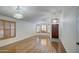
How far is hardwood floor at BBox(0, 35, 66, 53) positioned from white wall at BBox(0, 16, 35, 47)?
0.09 meters

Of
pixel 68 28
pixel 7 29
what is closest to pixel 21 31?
pixel 7 29

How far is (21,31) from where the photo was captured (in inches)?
89.4

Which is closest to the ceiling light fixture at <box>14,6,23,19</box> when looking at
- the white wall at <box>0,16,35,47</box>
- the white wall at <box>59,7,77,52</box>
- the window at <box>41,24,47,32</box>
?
the white wall at <box>0,16,35,47</box>

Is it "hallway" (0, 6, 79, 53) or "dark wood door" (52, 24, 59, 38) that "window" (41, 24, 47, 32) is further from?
"dark wood door" (52, 24, 59, 38)

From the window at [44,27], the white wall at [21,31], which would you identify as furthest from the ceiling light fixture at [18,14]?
the window at [44,27]

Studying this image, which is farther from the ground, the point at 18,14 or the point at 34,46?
the point at 18,14

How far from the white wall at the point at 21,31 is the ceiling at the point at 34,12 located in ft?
0.42

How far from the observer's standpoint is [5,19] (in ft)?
6.63

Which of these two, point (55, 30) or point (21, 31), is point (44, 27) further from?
point (21, 31)

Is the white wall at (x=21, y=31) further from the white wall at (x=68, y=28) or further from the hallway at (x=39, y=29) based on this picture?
the white wall at (x=68, y=28)

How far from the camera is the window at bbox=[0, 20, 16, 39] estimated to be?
2030 millimetres

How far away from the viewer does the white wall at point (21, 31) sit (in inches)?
80.6

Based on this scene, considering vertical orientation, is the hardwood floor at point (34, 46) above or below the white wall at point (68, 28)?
below

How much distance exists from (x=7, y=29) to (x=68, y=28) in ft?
4.35
